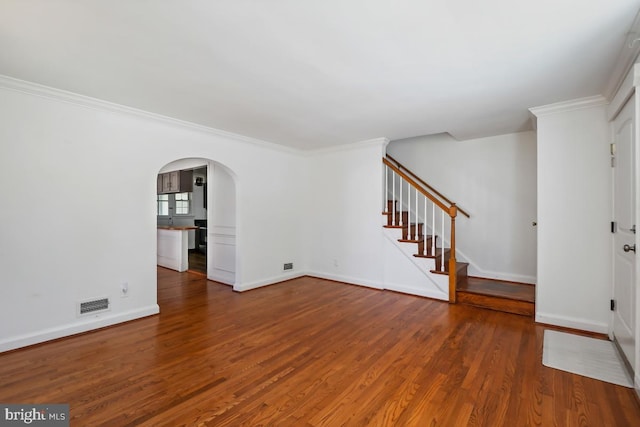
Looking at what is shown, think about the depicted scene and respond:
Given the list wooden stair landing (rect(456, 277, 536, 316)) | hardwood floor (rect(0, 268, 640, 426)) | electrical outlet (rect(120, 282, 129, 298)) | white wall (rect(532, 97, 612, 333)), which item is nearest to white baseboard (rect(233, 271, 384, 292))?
hardwood floor (rect(0, 268, 640, 426))

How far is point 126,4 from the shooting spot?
1.64 m

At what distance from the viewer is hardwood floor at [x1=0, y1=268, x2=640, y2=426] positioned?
5.86 ft

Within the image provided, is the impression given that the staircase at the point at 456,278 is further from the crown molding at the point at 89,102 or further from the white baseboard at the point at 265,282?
the crown molding at the point at 89,102

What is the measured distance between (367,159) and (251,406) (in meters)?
3.91

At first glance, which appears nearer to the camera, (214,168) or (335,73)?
(335,73)

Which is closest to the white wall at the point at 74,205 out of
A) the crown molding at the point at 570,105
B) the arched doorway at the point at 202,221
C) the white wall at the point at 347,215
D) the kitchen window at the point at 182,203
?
the arched doorway at the point at 202,221

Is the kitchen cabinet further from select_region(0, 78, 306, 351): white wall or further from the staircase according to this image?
the staircase

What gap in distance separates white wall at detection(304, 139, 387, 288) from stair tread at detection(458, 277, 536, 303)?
1.32 meters

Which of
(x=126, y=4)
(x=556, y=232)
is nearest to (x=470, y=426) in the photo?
(x=556, y=232)

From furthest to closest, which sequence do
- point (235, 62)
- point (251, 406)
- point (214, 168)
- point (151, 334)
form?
point (214, 168) < point (151, 334) < point (235, 62) < point (251, 406)

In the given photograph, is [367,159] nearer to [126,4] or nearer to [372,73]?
[372,73]

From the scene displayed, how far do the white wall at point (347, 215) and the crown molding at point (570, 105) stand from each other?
2004mm

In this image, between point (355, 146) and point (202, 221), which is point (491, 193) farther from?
point (202, 221)

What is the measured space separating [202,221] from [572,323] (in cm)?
→ 833
